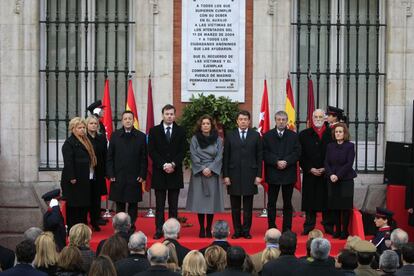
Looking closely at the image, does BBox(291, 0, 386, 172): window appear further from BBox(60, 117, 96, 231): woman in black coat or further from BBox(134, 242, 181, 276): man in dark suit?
BBox(134, 242, 181, 276): man in dark suit

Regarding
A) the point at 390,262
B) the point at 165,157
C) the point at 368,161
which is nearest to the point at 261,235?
the point at 165,157

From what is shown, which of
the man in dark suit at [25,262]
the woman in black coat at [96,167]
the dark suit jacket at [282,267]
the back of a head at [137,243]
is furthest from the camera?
the woman in black coat at [96,167]

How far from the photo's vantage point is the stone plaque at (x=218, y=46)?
16672mm

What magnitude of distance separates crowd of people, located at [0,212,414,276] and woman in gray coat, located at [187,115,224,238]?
348 cm

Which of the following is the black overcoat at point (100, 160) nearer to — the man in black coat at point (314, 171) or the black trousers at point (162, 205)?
the black trousers at point (162, 205)

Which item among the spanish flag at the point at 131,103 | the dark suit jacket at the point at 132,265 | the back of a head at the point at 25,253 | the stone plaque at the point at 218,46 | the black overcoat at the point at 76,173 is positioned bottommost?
the dark suit jacket at the point at 132,265

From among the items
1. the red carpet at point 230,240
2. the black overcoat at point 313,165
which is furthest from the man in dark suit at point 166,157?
the black overcoat at point 313,165

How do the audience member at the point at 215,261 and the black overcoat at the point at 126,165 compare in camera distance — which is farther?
the black overcoat at the point at 126,165

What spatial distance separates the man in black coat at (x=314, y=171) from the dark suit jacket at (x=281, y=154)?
25 centimetres

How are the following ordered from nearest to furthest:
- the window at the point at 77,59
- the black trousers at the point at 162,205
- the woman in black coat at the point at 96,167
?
the black trousers at the point at 162,205
the woman in black coat at the point at 96,167
the window at the point at 77,59

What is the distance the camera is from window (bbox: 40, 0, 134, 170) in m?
16.9

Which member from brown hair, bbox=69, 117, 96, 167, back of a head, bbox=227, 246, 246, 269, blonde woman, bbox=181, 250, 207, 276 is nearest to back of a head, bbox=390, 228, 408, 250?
back of a head, bbox=227, 246, 246, 269

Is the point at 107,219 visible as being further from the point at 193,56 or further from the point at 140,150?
the point at 193,56

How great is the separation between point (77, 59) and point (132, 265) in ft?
25.4
